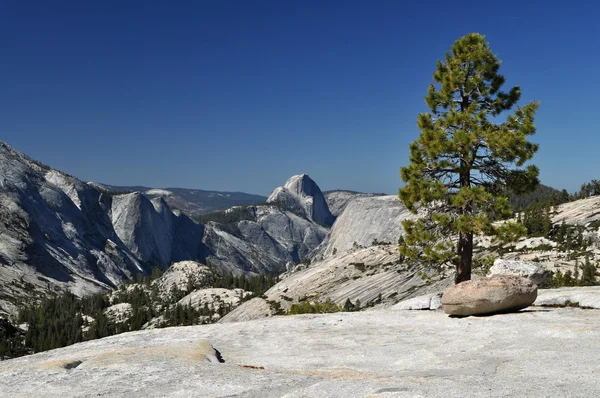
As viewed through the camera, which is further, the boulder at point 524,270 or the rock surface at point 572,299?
the boulder at point 524,270

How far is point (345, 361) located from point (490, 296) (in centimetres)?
854

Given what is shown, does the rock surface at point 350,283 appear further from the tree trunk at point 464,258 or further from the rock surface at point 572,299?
the rock surface at point 572,299

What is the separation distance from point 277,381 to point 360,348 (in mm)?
6204

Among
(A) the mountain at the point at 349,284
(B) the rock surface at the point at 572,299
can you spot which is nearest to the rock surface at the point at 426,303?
(B) the rock surface at the point at 572,299

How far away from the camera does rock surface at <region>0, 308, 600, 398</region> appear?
10.7 metres

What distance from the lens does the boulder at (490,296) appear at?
20.5 meters

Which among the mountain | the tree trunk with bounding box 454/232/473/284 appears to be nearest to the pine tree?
the tree trunk with bounding box 454/232/473/284

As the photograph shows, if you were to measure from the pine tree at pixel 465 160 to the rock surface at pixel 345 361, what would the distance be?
5691 millimetres

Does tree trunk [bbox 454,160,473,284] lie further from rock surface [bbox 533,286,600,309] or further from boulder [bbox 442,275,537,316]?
boulder [bbox 442,275,537,316]

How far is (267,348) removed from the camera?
1834 centimetres

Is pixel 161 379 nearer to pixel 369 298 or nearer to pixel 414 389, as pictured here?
pixel 414 389

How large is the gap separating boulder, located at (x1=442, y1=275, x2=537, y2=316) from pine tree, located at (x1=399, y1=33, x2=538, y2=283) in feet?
15.8

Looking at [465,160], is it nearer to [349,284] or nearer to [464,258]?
[464,258]

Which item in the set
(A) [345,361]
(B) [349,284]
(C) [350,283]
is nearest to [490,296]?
(A) [345,361]
